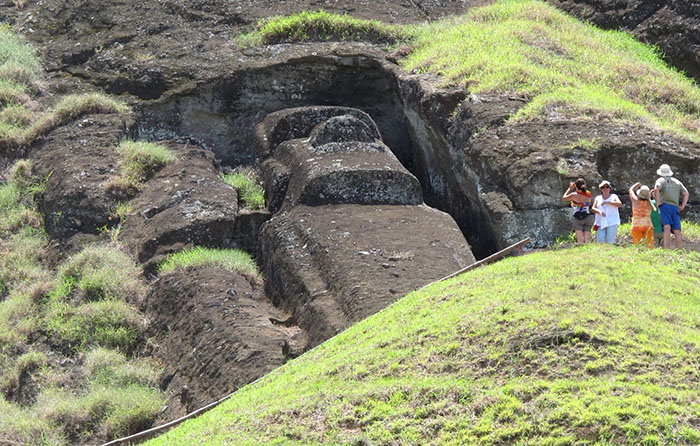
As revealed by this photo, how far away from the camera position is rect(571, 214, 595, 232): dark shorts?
51.2 ft

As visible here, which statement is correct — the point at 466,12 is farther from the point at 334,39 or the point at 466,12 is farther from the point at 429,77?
the point at 429,77

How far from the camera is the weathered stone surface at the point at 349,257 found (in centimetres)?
1574

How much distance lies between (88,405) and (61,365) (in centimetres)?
161

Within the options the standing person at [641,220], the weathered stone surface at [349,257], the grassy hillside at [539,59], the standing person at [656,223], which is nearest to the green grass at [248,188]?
the weathered stone surface at [349,257]

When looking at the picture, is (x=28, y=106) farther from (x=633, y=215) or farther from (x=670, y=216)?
(x=670, y=216)

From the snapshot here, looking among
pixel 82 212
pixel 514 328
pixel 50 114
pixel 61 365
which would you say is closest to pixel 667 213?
pixel 514 328

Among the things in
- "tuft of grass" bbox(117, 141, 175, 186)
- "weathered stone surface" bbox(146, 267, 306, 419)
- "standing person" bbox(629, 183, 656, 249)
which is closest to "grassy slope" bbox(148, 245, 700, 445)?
"weathered stone surface" bbox(146, 267, 306, 419)

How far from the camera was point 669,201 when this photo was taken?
49.4 feet

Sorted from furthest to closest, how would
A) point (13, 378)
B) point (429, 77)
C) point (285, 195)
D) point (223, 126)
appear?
point (223, 126)
point (429, 77)
point (285, 195)
point (13, 378)

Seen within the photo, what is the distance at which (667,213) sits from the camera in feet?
50.1

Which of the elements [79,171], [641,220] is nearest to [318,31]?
[79,171]

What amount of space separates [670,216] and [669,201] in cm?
28

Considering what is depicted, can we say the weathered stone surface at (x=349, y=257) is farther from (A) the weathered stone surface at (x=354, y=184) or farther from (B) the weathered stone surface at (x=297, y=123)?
(B) the weathered stone surface at (x=297, y=123)

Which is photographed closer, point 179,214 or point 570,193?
point 570,193
